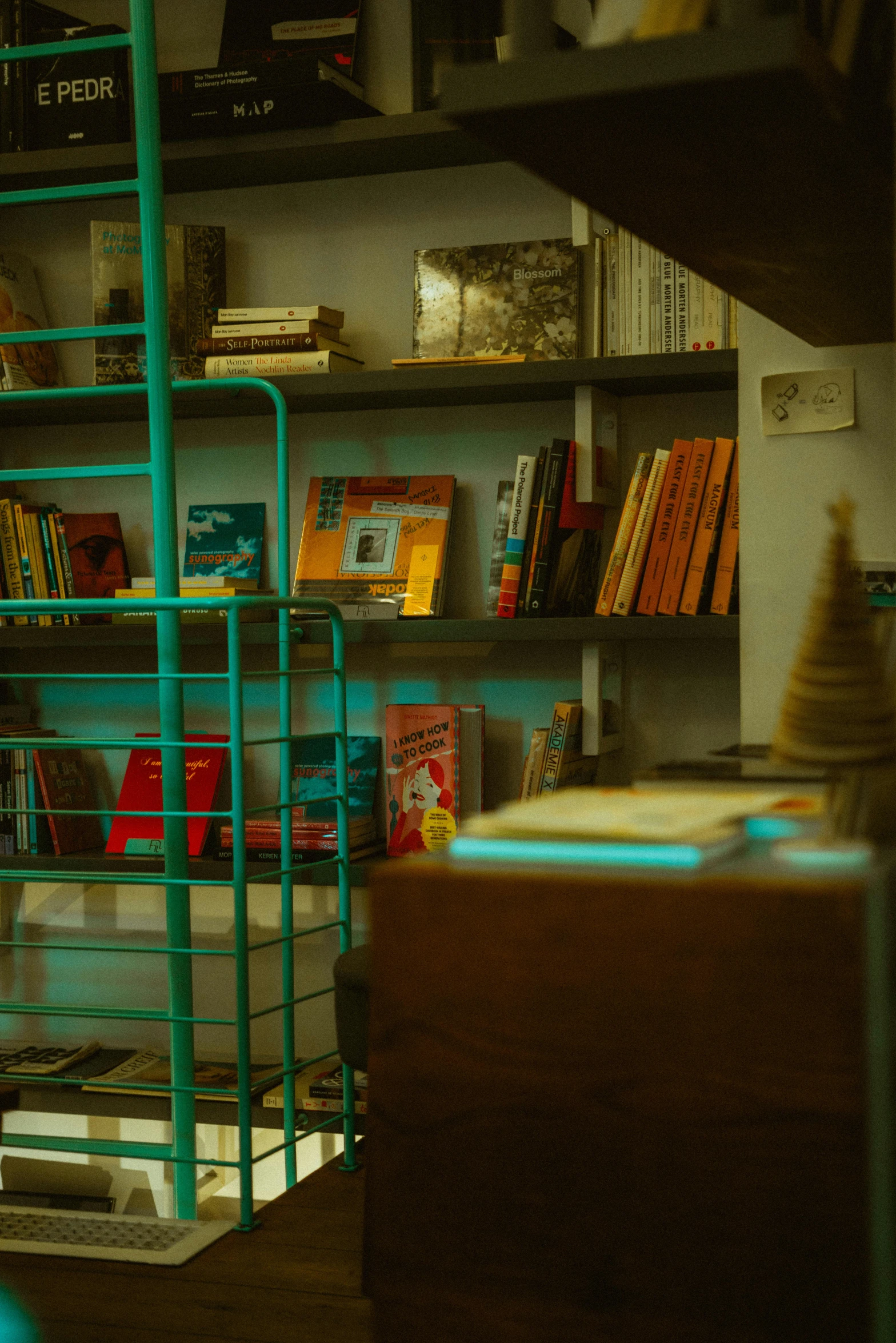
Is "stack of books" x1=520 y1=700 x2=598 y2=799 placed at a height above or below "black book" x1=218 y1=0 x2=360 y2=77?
below

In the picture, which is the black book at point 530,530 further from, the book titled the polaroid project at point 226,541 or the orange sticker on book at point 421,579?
the book titled the polaroid project at point 226,541

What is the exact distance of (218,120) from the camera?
2.52m

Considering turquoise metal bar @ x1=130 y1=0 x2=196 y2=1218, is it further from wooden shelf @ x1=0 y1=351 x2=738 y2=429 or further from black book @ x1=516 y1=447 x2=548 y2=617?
black book @ x1=516 y1=447 x2=548 y2=617

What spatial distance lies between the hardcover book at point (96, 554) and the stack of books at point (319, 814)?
1.77ft

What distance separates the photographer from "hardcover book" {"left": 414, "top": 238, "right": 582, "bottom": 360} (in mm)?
2510

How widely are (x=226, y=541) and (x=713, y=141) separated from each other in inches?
81.6

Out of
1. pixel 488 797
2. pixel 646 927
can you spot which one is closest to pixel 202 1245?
pixel 488 797

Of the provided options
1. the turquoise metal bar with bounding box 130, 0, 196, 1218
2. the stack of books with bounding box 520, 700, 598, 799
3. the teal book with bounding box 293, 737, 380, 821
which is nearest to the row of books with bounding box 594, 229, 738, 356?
the stack of books with bounding box 520, 700, 598, 799

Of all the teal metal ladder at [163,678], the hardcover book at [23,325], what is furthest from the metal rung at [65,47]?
the hardcover book at [23,325]

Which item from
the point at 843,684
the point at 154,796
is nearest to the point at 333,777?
the point at 154,796

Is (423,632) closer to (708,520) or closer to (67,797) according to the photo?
(708,520)

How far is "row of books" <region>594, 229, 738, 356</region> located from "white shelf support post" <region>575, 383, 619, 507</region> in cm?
9

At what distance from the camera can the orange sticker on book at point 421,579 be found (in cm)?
253

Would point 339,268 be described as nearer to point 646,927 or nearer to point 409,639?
point 409,639
